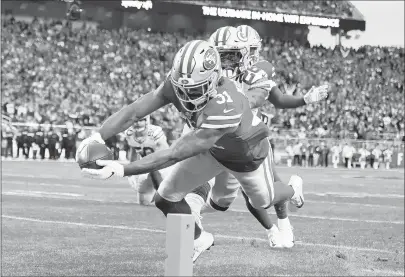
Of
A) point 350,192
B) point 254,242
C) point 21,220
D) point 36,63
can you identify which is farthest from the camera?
point 36,63

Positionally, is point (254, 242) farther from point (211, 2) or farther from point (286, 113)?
point (211, 2)

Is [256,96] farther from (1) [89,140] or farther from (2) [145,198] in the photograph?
(2) [145,198]

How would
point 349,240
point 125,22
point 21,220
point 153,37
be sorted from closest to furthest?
point 349,240, point 21,220, point 153,37, point 125,22

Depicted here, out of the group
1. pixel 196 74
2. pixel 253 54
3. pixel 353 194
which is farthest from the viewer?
pixel 353 194

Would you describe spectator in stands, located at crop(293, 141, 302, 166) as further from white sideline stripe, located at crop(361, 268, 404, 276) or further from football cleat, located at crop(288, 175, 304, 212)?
white sideline stripe, located at crop(361, 268, 404, 276)

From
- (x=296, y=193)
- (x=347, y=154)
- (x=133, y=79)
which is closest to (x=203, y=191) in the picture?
(x=296, y=193)

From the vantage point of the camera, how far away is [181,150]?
508 centimetres

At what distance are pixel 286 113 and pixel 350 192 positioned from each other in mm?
17377

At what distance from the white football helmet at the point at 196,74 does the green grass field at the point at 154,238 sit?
208 cm

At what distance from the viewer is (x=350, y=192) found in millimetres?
19219

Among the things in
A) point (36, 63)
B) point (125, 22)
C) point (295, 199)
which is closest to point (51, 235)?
point (295, 199)

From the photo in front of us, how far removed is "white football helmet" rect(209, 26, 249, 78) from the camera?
662 cm

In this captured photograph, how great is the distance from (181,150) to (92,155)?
553mm

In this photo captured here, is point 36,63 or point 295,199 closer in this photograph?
point 295,199
